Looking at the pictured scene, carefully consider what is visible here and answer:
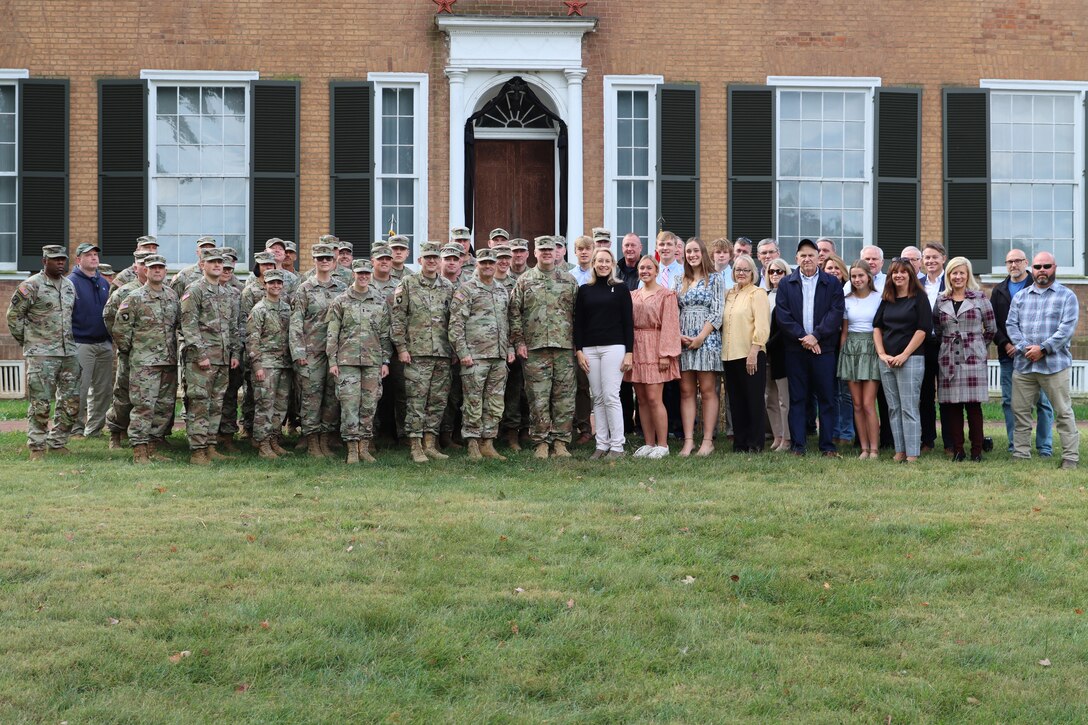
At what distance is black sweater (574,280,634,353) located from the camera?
1090cm

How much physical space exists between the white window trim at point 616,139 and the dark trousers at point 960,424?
20.0 ft

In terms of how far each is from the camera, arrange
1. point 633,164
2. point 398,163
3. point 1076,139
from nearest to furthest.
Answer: point 398,163 < point 633,164 < point 1076,139

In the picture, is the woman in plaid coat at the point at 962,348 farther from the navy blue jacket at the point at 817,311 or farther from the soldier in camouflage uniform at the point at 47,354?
the soldier in camouflage uniform at the point at 47,354

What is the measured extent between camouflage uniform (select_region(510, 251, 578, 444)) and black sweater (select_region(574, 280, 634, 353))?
0.77 ft

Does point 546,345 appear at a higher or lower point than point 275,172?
lower

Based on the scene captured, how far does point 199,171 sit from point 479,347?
23.2ft

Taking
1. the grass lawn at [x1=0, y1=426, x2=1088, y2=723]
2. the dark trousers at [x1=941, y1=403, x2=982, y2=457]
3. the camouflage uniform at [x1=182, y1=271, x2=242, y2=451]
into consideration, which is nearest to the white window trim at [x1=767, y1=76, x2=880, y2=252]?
the dark trousers at [x1=941, y1=403, x2=982, y2=457]

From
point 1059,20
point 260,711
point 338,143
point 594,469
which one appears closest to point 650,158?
point 338,143

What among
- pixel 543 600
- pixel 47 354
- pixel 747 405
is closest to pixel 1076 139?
pixel 747 405

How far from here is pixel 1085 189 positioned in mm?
17188

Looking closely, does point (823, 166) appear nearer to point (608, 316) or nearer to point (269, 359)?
point (608, 316)

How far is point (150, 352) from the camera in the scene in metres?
10.9

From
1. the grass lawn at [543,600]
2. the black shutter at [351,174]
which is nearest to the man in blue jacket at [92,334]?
the grass lawn at [543,600]

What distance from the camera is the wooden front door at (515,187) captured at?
55.6ft
